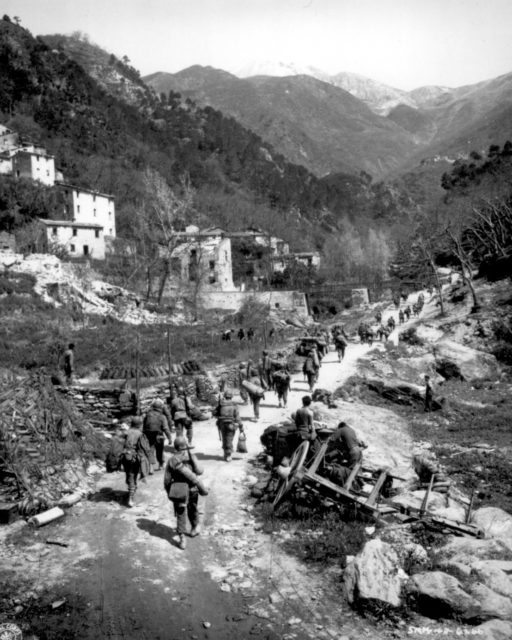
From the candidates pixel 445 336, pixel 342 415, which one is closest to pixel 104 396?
pixel 342 415

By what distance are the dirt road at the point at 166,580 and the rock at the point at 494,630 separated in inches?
44.0

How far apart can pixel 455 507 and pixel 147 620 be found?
18.3 ft

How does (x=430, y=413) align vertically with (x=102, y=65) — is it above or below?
below

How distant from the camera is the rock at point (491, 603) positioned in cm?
607

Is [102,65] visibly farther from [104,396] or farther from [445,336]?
[104,396]

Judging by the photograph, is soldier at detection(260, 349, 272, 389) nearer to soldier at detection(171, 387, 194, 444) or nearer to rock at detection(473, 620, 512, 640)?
soldier at detection(171, 387, 194, 444)

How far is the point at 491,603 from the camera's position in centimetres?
618

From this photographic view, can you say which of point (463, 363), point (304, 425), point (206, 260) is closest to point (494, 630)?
point (304, 425)

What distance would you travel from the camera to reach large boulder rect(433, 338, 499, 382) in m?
23.3

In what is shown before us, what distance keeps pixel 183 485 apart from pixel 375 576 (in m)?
2.83

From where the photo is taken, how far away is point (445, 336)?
31.2m

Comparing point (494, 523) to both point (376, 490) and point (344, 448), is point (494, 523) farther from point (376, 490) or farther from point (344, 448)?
point (344, 448)

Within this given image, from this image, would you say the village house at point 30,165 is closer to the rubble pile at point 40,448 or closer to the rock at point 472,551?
the rubble pile at point 40,448

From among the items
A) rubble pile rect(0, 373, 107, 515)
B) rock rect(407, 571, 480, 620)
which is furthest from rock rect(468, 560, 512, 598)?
rubble pile rect(0, 373, 107, 515)
